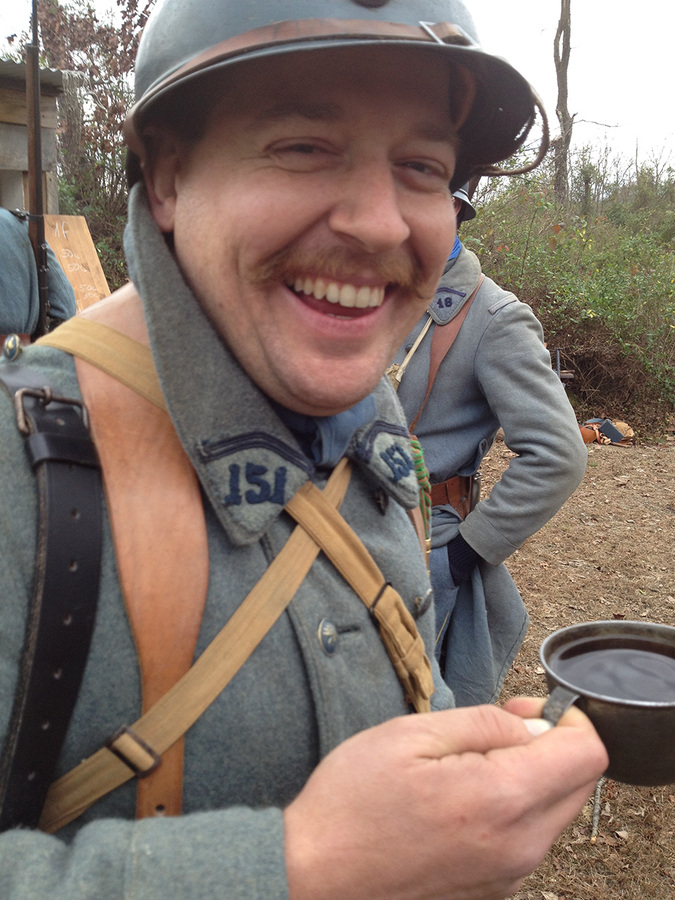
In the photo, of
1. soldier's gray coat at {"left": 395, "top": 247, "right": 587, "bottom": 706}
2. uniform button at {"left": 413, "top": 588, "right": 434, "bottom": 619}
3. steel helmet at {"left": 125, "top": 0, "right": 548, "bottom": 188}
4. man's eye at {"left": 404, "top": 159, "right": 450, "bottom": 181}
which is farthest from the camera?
soldier's gray coat at {"left": 395, "top": 247, "right": 587, "bottom": 706}

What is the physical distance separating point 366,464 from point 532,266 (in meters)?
10.9

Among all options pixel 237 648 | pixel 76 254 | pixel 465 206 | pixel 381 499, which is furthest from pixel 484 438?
pixel 76 254

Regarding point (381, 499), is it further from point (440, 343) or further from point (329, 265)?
point (440, 343)

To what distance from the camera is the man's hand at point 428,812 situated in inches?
38.4

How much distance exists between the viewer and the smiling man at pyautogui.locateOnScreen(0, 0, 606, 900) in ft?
3.28

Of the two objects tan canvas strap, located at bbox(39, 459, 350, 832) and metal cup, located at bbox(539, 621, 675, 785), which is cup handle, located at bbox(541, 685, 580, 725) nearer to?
metal cup, located at bbox(539, 621, 675, 785)

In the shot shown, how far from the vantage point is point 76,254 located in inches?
244

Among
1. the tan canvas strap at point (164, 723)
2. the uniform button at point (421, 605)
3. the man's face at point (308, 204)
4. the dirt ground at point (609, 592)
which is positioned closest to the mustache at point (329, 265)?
the man's face at point (308, 204)

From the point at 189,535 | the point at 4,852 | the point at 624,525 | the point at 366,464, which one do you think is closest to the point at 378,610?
the point at 366,464

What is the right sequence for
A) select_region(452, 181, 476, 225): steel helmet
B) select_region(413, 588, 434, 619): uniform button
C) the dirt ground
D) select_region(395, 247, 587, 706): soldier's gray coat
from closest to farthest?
select_region(413, 588, 434, 619): uniform button → select_region(395, 247, 587, 706): soldier's gray coat → select_region(452, 181, 476, 225): steel helmet → the dirt ground

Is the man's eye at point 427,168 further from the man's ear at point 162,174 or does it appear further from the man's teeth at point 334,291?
the man's ear at point 162,174

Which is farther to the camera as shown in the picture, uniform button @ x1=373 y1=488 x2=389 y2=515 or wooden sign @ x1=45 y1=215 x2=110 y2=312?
wooden sign @ x1=45 y1=215 x2=110 y2=312

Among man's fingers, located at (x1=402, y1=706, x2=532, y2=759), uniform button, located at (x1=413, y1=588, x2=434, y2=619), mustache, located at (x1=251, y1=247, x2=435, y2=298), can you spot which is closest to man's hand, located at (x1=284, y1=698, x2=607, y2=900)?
man's fingers, located at (x1=402, y1=706, x2=532, y2=759)

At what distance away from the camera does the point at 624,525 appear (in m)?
7.90
